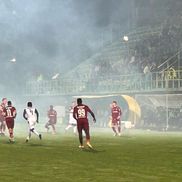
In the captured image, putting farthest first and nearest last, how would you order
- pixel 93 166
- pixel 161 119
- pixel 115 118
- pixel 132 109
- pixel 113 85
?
pixel 113 85 → pixel 132 109 → pixel 161 119 → pixel 115 118 → pixel 93 166

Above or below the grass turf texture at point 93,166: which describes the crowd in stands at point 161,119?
above

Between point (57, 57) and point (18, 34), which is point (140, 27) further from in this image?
point (18, 34)

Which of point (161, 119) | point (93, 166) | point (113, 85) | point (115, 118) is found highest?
point (113, 85)

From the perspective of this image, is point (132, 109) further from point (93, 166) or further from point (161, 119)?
point (93, 166)

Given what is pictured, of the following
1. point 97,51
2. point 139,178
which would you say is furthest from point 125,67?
point 139,178

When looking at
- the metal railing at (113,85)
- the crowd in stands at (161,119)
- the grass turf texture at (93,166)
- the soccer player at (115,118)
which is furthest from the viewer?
the metal railing at (113,85)

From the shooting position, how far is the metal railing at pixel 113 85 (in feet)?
117

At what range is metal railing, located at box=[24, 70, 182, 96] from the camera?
117 feet

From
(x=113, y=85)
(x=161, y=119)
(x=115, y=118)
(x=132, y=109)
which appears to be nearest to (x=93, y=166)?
(x=115, y=118)

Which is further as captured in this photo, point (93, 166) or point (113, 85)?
point (113, 85)

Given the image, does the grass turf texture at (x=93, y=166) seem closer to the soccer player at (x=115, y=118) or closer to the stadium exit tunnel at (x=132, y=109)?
the soccer player at (x=115, y=118)

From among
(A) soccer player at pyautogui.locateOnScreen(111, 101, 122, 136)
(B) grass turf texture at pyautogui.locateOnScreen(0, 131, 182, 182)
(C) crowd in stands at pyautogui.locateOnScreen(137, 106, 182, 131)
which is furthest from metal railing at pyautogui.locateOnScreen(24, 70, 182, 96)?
(B) grass turf texture at pyautogui.locateOnScreen(0, 131, 182, 182)

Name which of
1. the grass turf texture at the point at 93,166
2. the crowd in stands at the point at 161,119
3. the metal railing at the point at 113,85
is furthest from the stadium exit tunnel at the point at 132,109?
the grass turf texture at the point at 93,166

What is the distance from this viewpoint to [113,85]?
4194cm
